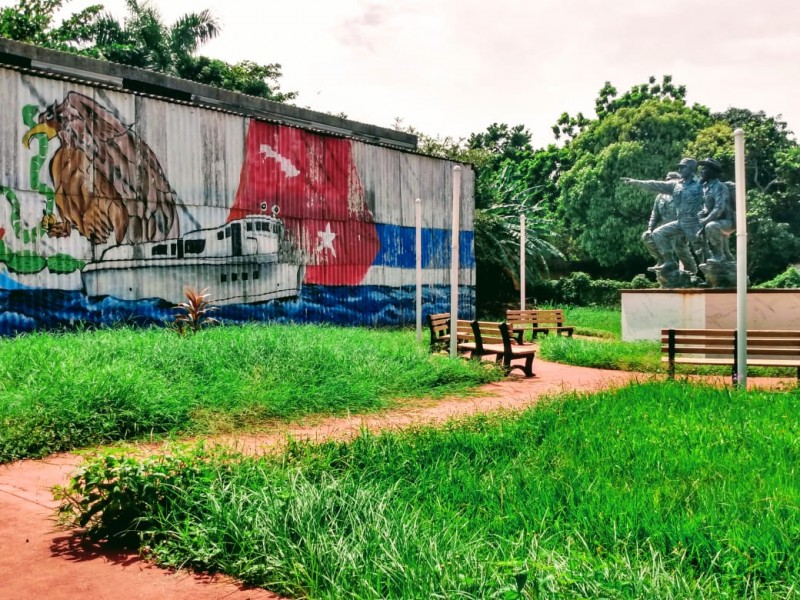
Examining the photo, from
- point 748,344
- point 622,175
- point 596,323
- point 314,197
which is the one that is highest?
point 622,175

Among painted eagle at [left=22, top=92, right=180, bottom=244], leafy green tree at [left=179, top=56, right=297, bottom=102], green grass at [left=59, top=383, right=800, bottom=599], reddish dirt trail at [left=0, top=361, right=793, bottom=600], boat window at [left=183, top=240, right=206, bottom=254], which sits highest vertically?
leafy green tree at [left=179, top=56, right=297, bottom=102]

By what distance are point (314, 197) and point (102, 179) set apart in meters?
6.03

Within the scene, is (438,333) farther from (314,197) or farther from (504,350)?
(314,197)

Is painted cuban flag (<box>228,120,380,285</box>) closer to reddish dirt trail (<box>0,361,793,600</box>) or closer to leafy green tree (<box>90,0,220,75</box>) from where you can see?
reddish dirt trail (<box>0,361,793,600</box>)

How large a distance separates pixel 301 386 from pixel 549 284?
26185 millimetres

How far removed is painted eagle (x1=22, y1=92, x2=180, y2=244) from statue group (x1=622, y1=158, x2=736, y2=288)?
34.8 feet

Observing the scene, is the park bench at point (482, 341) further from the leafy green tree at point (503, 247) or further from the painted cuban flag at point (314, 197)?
the leafy green tree at point (503, 247)

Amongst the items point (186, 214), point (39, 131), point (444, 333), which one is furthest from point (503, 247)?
point (39, 131)

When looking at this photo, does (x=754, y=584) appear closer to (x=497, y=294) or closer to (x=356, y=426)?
(x=356, y=426)

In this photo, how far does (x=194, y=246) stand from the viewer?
52.8 feet

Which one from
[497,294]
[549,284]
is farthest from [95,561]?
[549,284]

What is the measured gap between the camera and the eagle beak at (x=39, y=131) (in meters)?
13.4

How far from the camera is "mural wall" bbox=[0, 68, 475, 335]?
13.4 m

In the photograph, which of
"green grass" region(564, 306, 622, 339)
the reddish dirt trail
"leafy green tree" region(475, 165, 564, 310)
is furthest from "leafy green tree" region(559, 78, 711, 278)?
the reddish dirt trail
